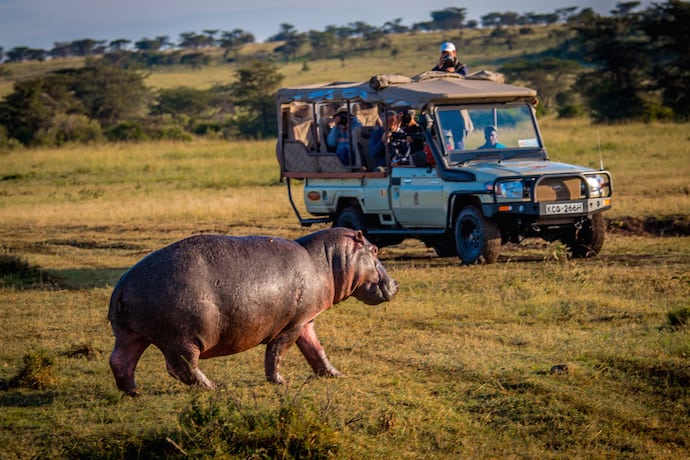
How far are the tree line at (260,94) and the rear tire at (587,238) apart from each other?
23416mm

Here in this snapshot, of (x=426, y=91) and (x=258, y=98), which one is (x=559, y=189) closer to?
(x=426, y=91)

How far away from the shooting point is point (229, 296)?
6375 mm

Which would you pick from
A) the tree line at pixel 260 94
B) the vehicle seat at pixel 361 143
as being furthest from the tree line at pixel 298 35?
the vehicle seat at pixel 361 143

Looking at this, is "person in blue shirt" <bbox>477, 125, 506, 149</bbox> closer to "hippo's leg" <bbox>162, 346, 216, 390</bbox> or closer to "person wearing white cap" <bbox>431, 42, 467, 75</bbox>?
"person wearing white cap" <bbox>431, 42, 467, 75</bbox>

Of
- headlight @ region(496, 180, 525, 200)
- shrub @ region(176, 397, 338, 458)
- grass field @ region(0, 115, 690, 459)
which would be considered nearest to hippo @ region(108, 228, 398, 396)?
grass field @ region(0, 115, 690, 459)

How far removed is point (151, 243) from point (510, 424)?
10.2m

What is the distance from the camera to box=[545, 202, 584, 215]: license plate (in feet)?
38.1

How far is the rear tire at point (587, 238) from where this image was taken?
12.4 meters

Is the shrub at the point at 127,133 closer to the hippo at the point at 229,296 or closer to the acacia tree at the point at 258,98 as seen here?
the acacia tree at the point at 258,98

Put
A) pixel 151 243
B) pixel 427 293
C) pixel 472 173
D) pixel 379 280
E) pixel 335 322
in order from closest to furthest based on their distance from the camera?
pixel 379 280 < pixel 335 322 < pixel 427 293 < pixel 472 173 < pixel 151 243

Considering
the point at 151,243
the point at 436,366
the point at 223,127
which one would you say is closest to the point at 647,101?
the point at 223,127

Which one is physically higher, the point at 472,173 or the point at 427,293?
the point at 472,173

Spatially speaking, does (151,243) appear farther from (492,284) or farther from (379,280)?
(379,280)

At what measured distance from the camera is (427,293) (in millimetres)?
10727
